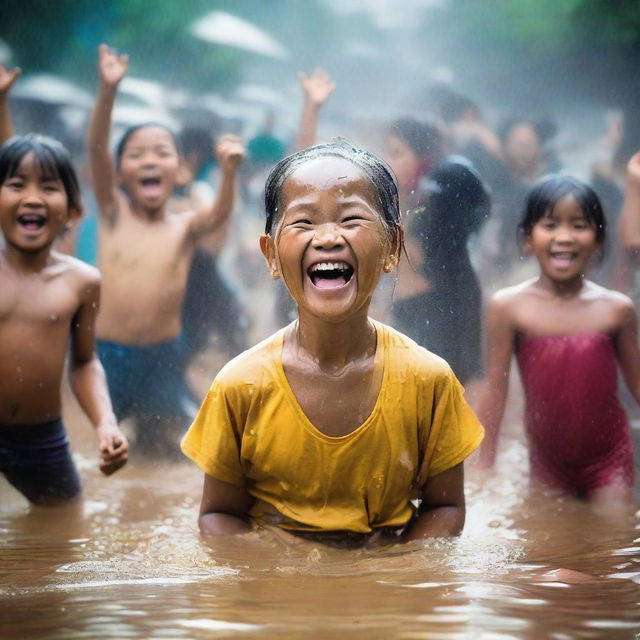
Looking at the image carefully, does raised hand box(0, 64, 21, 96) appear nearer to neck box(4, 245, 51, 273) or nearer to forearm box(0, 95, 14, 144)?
forearm box(0, 95, 14, 144)

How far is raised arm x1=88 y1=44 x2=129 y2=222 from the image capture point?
4.81m

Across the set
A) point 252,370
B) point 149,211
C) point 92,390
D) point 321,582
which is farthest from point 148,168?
point 321,582

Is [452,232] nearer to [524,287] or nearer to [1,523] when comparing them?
[524,287]

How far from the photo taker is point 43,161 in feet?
12.4

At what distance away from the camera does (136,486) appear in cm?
432

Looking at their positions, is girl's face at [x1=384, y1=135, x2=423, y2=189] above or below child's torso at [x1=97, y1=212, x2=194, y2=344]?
above

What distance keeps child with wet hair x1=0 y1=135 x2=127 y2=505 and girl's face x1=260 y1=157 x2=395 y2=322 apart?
4.30 ft

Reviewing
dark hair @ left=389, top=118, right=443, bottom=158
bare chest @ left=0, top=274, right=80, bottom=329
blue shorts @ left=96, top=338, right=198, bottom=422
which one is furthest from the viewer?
blue shorts @ left=96, top=338, right=198, bottom=422

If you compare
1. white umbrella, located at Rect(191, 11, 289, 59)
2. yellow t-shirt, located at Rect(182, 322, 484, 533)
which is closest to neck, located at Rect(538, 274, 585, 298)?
yellow t-shirt, located at Rect(182, 322, 484, 533)

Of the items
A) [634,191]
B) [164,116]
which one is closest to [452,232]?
[634,191]

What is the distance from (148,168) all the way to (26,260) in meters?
1.31

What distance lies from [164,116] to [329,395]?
144 inches

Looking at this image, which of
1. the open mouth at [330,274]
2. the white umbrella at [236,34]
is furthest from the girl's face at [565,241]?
the white umbrella at [236,34]

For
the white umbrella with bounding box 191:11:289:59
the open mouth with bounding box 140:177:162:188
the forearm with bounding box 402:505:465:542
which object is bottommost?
the forearm with bounding box 402:505:465:542
